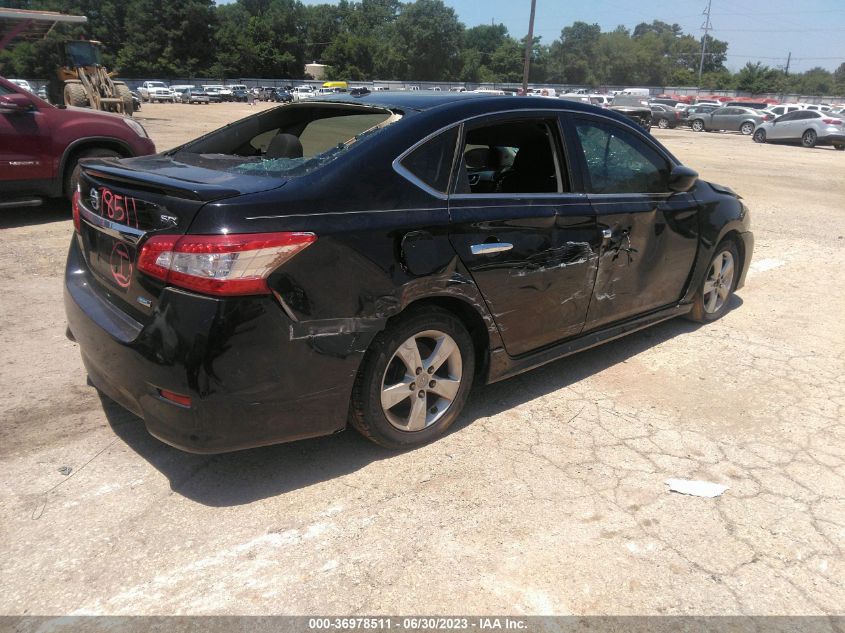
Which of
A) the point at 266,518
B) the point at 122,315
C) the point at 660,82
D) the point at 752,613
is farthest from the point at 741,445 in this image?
the point at 660,82

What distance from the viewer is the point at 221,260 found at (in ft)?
7.98

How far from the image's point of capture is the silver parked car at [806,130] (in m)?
27.2

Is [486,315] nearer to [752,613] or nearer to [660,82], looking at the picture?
[752,613]

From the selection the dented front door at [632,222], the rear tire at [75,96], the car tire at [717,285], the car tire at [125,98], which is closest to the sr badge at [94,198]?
the dented front door at [632,222]

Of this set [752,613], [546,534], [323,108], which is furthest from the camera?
[323,108]

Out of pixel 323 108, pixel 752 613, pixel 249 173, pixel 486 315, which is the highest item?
pixel 323 108

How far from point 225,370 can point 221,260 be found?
418 millimetres

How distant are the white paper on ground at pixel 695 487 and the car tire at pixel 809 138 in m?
30.2

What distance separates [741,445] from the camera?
11.3 feet

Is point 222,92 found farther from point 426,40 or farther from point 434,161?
point 434,161

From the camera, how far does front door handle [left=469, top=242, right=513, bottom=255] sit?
3145 mm

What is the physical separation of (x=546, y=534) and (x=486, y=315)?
110 cm

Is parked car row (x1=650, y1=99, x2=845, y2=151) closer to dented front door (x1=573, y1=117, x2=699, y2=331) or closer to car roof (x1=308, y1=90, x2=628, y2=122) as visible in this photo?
dented front door (x1=573, y1=117, x2=699, y2=331)

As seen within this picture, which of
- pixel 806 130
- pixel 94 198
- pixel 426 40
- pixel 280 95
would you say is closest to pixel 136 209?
pixel 94 198
